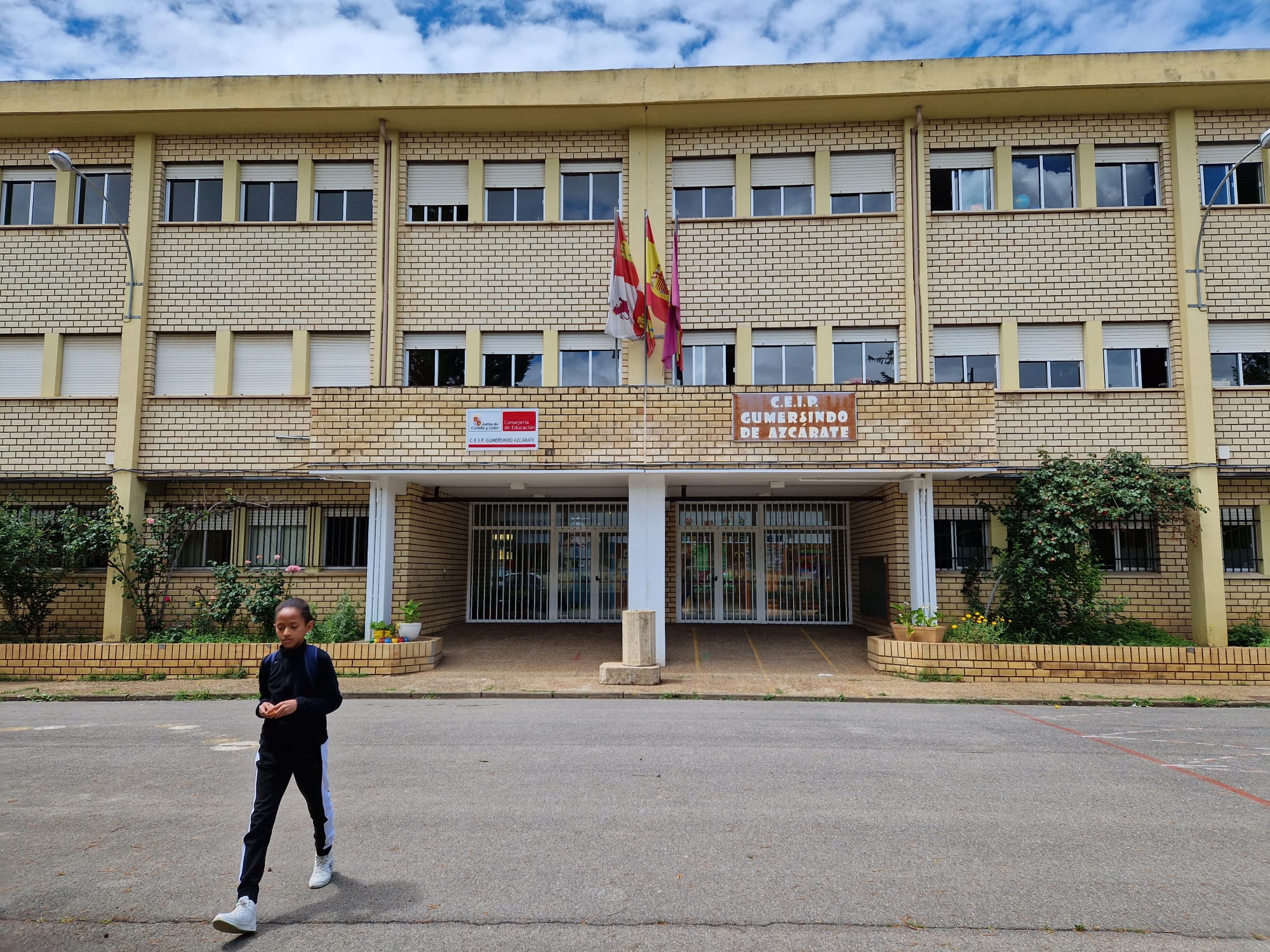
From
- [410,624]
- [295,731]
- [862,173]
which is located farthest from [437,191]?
[295,731]

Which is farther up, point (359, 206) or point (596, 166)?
point (596, 166)

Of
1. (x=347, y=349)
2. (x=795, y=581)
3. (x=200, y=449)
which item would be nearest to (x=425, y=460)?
(x=347, y=349)

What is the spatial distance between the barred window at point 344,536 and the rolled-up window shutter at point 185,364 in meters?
3.24

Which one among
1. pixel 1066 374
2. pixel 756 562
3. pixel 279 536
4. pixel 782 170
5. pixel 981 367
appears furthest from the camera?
pixel 756 562

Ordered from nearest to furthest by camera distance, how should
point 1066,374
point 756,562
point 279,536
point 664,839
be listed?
point 664,839 → point 1066,374 → point 279,536 → point 756,562

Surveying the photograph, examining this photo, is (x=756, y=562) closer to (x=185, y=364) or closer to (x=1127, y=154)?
(x=1127, y=154)

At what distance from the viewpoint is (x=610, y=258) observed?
15.8 metres

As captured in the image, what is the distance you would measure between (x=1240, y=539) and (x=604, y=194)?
1274 centimetres

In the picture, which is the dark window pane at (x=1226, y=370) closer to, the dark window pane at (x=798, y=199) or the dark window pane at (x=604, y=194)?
the dark window pane at (x=798, y=199)

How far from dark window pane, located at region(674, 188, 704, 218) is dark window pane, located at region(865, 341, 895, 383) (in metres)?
3.97

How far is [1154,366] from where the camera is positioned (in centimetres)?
1494

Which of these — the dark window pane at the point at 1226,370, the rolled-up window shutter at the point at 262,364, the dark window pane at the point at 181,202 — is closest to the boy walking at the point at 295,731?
the rolled-up window shutter at the point at 262,364

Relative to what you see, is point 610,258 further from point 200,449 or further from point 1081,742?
point 1081,742

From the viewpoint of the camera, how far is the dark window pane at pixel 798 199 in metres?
15.8
